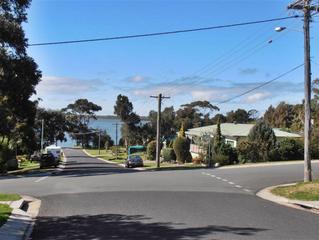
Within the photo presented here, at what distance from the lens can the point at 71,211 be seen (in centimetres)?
1662

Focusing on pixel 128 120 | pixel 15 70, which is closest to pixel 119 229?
pixel 15 70

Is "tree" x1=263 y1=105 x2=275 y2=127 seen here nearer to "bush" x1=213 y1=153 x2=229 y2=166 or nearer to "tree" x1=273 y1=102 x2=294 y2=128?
"tree" x1=273 y1=102 x2=294 y2=128

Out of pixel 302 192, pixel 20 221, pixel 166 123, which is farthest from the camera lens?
pixel 166 123

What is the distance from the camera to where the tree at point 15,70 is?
45062 millimetres

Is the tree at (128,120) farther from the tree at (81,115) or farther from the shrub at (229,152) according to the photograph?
the shrub at (229,152)

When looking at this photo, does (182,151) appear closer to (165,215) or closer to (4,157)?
(4,157)

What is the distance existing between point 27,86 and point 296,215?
38.0 meters

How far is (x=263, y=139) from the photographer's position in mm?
54438

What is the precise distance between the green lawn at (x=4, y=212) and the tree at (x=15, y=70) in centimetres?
2828

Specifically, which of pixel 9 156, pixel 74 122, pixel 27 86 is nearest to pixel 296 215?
pixel 27 86

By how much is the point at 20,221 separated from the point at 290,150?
1688 inches

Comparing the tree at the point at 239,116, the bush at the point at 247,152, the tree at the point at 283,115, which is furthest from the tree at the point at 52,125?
the bush at the point at 247,152

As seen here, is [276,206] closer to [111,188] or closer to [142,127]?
[111,188]

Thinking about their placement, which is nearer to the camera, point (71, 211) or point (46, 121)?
point (71, 211)
